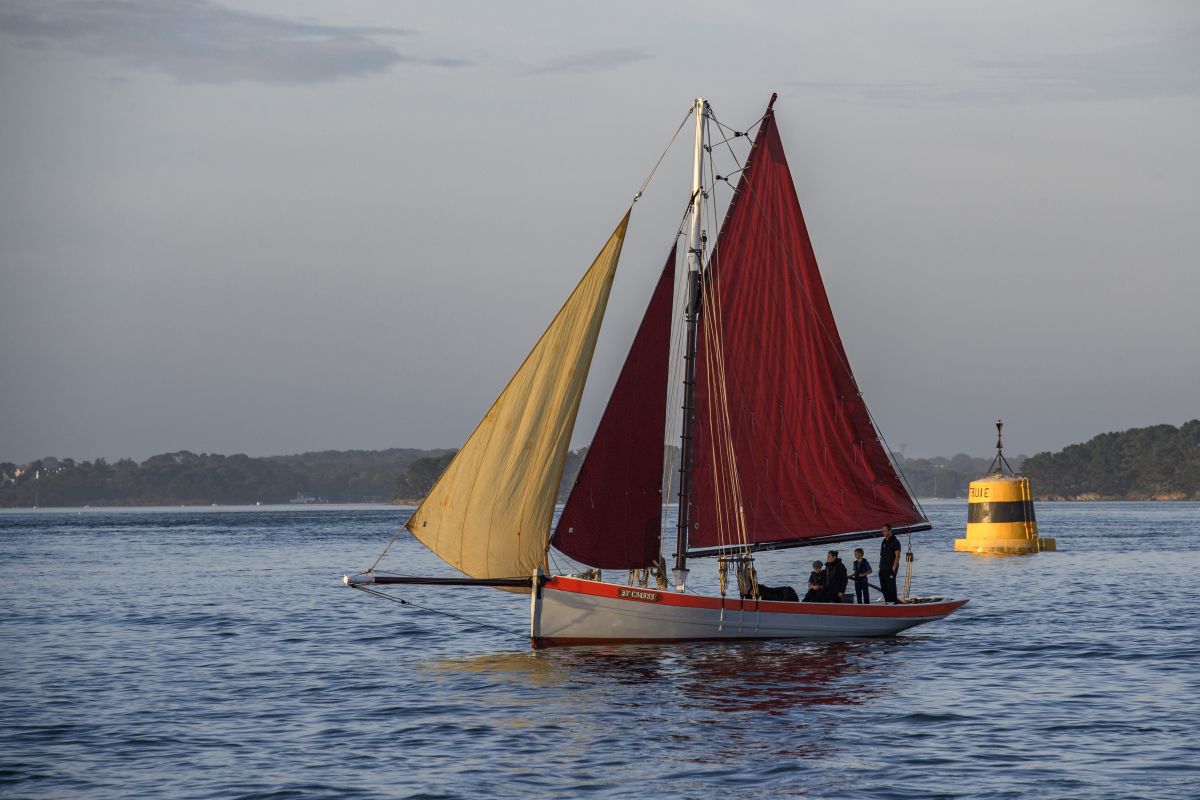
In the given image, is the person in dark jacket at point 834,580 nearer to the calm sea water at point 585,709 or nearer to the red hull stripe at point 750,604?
the red hull stripe at point 750,604

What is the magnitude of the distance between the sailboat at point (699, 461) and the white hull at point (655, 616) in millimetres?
48

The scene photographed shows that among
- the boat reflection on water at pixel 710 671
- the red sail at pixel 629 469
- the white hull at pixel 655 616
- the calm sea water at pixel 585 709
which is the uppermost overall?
the red sail at pixel 629 469

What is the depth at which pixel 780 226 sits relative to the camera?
37.0 metres

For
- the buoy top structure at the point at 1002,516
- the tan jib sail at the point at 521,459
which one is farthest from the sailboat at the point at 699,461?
the buoy top structure at the point at 1002,516

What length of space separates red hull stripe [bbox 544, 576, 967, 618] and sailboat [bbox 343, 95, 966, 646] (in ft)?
0.16

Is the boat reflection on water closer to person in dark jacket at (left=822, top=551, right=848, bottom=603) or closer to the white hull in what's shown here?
the white hull

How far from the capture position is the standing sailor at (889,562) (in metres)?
36.6

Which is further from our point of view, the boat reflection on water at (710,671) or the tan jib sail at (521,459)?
the tan jib sail at (521,459)

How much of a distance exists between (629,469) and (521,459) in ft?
11.5

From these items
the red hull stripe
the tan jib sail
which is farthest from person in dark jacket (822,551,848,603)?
the tan jib sail

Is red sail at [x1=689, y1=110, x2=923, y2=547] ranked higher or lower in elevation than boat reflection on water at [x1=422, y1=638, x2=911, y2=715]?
higher

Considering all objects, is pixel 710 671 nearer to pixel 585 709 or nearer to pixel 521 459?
pixel 585 709

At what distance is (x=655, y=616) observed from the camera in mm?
33844

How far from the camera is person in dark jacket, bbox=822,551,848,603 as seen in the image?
1407 inches
